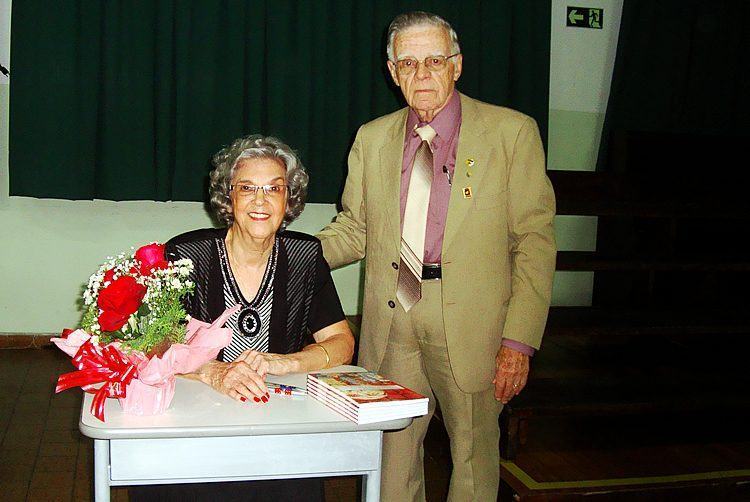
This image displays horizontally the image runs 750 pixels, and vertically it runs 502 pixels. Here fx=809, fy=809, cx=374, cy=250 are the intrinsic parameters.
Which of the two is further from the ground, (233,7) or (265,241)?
(233,7)

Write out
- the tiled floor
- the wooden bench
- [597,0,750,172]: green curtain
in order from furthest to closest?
[597,0,750,172]: green curtain, the wooden bench, the tiled floor

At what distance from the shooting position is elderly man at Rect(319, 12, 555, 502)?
2338mm

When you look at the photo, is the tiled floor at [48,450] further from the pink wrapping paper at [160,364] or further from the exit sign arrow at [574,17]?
the exit sign arrow at [574,17]

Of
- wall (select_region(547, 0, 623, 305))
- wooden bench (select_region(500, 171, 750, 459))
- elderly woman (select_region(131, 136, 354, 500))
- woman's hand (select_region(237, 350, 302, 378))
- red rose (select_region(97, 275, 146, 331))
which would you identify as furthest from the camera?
wall (select_region(547, 0, 623, 305))

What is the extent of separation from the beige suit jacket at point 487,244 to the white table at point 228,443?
59cm

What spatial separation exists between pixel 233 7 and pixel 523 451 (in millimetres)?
2887

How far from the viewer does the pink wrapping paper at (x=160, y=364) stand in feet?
5.49

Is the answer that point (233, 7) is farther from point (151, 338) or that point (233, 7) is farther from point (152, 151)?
point (151, 338)

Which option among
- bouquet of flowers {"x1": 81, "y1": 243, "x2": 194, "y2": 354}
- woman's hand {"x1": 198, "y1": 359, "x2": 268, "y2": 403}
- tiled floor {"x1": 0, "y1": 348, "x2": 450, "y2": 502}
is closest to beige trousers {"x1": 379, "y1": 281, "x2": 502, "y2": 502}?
woman's hand {"x1": 198, "y1": 359, "x2": 268, "y2": 403}

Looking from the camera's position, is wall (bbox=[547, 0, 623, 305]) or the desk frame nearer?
the desk frame

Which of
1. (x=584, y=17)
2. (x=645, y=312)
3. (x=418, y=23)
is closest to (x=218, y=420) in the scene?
(x=418, y=23)

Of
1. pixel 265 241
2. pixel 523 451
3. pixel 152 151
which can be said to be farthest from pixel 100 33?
pixel 523 451

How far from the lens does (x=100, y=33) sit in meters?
4.46

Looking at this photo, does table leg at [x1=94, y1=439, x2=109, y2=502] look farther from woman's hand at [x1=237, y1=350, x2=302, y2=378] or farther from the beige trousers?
the beige trousers
